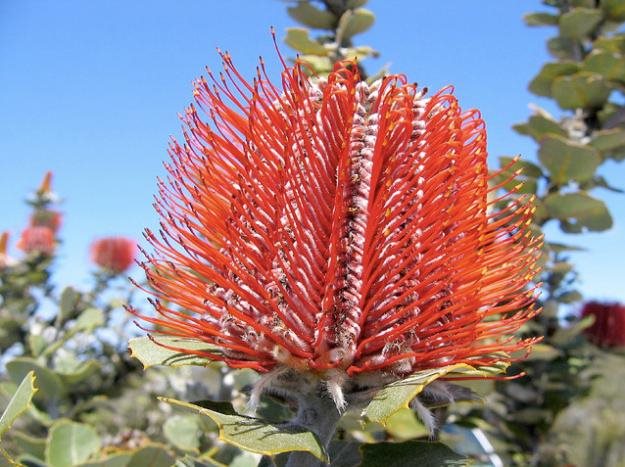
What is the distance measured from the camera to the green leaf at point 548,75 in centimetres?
216

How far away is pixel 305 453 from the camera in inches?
42.6

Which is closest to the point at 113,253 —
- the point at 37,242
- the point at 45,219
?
the point at 37,242

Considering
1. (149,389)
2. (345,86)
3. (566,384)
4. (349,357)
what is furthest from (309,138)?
(149,389)

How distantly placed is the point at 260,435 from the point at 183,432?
36.4 inches

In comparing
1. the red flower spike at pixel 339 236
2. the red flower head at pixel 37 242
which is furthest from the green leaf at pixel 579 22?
the red flower head at pixel 37 242

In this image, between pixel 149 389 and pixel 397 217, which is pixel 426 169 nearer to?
pixel 397 217

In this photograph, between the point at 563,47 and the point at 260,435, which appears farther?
the point at 563,47

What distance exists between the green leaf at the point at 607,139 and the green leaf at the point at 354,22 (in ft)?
2.84

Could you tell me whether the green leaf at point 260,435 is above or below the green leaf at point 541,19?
→ below

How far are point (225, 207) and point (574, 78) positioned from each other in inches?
59.0

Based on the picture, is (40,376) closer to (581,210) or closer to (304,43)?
(304,43)

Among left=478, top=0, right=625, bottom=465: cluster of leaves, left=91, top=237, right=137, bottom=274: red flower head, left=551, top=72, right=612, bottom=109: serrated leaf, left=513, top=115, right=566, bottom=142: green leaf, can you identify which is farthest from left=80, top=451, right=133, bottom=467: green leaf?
left=91, top=237, right=137, bottom=274: red flower head

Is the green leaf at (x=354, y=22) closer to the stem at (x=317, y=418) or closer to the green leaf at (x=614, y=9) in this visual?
the green leaf at (x=614, y=9)

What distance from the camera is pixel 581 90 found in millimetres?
2123
